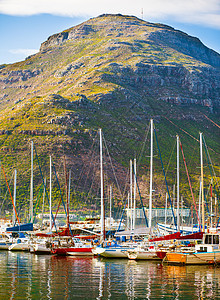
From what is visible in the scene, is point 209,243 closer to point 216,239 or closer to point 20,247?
point 216,239

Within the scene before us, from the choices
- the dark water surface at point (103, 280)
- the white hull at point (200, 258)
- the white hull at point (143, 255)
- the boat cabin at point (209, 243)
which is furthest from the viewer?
the white hull at point (143, 255)

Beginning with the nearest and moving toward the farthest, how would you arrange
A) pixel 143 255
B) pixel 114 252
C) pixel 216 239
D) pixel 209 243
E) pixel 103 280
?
pixel 103 280 → pixel 216 239 → pixel 209 243 → pixel 143 255 → pixel 114 252

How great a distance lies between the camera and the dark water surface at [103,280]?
42259 mm

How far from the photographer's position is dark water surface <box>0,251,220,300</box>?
4226 cm

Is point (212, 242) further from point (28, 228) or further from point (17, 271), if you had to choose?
point (28, 228)

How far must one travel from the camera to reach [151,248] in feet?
218

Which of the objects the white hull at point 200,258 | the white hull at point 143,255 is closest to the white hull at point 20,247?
the white hull at point 143,255

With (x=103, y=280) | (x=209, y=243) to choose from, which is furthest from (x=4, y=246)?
(x=103, y=280)

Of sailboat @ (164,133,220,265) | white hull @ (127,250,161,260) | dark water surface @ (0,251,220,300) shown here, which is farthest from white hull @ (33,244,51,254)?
sailboat @ (164,133,220,265)

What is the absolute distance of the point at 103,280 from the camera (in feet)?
164

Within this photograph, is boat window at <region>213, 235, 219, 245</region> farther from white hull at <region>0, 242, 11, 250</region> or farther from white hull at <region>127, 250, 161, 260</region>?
white hull at <region>0, 242, 11, 250</region>

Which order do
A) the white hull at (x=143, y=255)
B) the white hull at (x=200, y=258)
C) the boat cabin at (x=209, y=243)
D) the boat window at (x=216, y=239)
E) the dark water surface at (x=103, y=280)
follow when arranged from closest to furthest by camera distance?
the dark water surface at (x=103, y=280)
the white hull at (x=200, y=258)
the boat cabin at (x=209, y=243)
the boat window at (x=216, y=239)
the white hull at (x=143, y=255)

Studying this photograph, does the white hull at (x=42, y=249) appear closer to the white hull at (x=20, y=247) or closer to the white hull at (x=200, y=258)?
the white hull at (x=20, y=247)

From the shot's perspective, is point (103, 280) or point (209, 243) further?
point (209, 243)
